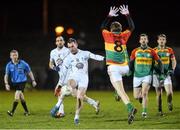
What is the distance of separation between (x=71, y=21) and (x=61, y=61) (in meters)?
37.7

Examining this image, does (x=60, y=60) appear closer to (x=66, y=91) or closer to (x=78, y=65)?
(x=66, y=91)

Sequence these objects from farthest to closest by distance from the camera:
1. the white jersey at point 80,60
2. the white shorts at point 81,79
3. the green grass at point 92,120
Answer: the white jersey at point 80,60 → the white shorts at point 81,79 → the green grass at point 92,120

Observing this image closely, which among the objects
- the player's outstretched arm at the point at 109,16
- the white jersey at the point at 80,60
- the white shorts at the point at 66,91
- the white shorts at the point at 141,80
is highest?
the player's outstretched arm at the point at 109,16

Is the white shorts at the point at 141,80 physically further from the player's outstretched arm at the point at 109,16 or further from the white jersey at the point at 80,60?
the player's outstretched arm at the point at 109,16

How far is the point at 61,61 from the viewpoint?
1877 centimetres

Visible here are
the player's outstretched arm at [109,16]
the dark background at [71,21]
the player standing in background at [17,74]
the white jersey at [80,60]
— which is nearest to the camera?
the player's outstretched arm at [109,16]

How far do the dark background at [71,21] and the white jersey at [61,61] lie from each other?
2441 centimetres

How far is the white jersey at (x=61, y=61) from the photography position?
734 inches

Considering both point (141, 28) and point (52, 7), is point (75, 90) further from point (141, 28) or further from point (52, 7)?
point (52, 7)

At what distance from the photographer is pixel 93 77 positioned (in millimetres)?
36281

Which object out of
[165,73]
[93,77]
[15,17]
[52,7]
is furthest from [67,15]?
[165,73]

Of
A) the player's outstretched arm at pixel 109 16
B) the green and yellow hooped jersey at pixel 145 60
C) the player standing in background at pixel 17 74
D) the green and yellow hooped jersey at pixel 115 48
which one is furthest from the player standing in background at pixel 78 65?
the player standing in background at pixel 17 74

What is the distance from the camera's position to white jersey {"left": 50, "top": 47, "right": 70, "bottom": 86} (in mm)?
18631

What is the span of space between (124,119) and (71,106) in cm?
580
